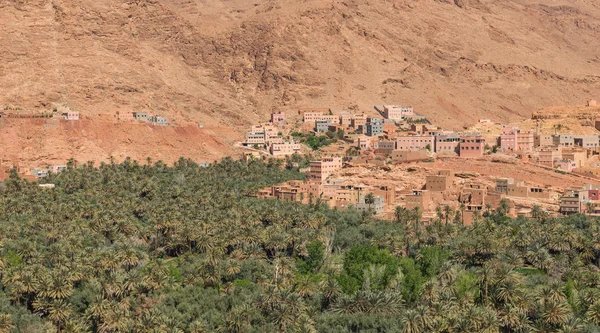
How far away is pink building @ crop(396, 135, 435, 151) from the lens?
322 ft

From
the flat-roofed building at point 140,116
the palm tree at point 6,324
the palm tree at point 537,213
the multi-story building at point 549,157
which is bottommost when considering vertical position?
the palm tree at point 6,324

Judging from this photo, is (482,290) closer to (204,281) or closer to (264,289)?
(264,289)

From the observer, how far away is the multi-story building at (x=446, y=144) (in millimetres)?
96562

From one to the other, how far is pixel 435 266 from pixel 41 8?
88.9m

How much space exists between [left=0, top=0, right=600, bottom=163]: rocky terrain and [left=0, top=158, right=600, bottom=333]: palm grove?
34.0m

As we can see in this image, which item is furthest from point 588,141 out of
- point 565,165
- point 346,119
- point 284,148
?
point 284,148

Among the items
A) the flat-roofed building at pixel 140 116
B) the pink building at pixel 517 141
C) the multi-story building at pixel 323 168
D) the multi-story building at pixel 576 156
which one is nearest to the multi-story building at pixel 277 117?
the flat-roofed building at pixel 140 116

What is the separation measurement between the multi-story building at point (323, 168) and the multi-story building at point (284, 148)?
654 inches

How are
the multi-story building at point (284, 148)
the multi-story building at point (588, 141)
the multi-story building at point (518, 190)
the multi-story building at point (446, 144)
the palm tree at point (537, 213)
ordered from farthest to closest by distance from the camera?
the multi-story building at point (284, 148)
the multi-story building at point (588, 141)
the multi-story building at point (446, 144)
the multi-story building at point (518, 190)
the palm tree at point (537, 213)

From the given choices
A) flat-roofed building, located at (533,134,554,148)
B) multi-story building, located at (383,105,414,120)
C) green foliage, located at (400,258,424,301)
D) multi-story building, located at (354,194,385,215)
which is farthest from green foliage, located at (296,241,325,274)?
multi-story building, located at (383,105,414,120)

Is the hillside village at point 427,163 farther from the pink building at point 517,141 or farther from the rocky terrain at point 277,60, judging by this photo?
the rocky terrain at point 277,60

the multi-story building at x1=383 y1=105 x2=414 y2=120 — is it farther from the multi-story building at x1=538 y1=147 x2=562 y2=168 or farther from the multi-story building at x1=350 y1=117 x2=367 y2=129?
the multi-story building at x1=538 y1=147 x2=562 y2=168

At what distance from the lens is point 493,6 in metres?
190

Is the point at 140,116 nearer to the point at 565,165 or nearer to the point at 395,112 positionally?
the point at 395,112
